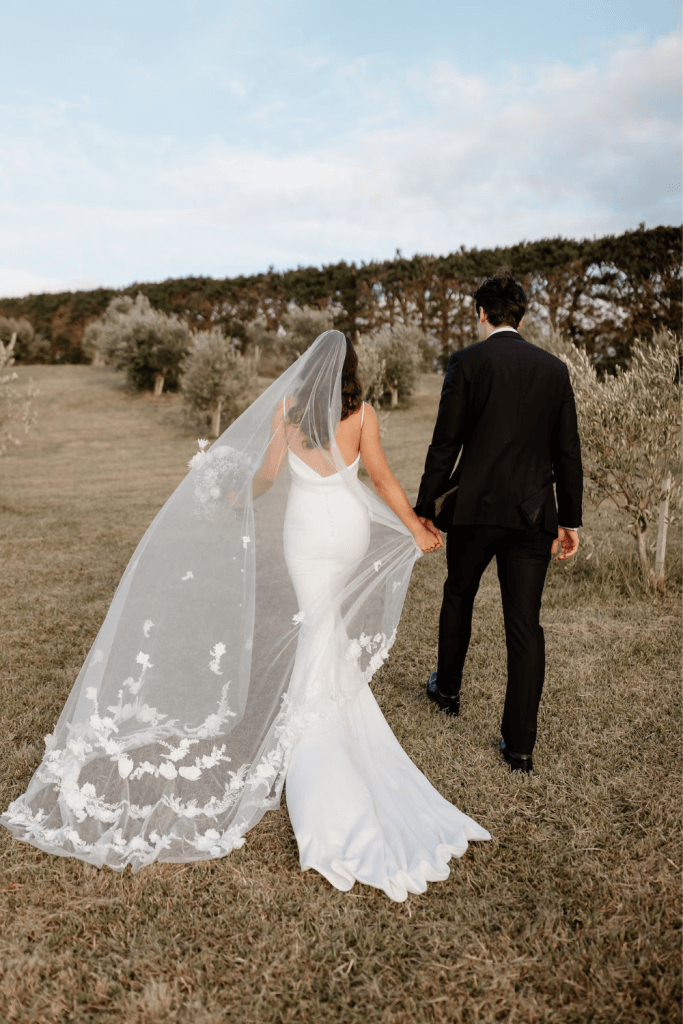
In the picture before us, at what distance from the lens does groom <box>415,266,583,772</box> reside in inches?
126

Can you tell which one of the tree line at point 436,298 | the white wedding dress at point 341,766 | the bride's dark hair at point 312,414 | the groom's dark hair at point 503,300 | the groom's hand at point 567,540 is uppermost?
the tree line at point 436,298

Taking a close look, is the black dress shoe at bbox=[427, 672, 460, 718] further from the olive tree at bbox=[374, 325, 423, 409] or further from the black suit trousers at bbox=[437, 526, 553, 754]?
the olive tree at bbox=[374, 325, 423, 409]

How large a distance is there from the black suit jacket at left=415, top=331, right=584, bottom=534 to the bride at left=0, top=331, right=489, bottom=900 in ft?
1.48

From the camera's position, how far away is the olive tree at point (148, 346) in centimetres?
2255

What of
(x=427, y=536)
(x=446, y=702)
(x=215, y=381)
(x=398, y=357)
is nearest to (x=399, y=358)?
(x=398, y=357)

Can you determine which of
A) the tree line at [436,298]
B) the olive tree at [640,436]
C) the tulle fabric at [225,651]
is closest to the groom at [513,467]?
the tulle fabric at [225,651]

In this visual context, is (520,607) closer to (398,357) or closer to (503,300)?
(503,300)

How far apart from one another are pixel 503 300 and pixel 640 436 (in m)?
3.30

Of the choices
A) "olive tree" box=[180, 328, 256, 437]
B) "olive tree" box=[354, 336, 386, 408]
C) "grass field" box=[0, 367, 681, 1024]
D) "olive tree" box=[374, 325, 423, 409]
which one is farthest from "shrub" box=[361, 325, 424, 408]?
"grass field" box=[0, 367, 681, 1024]

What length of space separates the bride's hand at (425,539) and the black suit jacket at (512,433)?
0.91ft

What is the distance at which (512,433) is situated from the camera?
321cm

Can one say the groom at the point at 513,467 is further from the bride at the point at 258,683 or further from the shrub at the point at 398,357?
the shrub at the point at 398,357

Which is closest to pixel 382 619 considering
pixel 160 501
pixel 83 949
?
pixel 83 949

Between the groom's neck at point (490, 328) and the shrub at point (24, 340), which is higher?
the shrub at point (24, 340)
